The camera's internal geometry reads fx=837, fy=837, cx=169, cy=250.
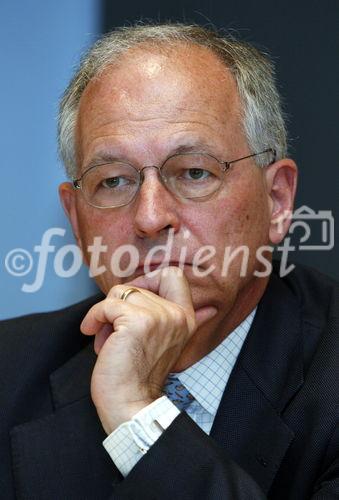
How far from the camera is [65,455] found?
202 centimetres

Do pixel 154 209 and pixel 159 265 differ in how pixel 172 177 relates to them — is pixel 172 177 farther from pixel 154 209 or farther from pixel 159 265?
pixel 159 265

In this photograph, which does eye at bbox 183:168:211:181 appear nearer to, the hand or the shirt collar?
the hand

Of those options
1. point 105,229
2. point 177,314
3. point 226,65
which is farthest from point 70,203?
point 177,314

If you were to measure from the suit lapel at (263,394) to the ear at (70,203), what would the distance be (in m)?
0.58

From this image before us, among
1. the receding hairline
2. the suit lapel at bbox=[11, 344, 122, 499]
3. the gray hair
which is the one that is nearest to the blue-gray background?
the gray hair

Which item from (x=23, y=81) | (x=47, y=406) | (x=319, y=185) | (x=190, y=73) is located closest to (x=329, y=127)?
(x=319, y=185)

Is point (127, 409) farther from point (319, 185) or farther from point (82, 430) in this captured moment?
point (319, 185)

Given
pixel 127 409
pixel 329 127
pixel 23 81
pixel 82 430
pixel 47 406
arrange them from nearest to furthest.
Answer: pixel 127 409
pixel 82 430
pixel 47 406
pixel 329 127
pixel 23 81

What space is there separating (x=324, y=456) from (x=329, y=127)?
1204mm

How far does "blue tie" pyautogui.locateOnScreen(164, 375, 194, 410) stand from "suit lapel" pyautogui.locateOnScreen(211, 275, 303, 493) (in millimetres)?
158

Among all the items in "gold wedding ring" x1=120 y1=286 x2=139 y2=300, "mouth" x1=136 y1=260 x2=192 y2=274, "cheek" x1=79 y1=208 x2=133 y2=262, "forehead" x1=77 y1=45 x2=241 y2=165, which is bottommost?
"gold wedding ring" x1=120 y1=286 x2=139 y2=300

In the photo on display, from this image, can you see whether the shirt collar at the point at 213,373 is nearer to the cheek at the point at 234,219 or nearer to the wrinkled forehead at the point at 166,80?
the cheek at the point at 234,219

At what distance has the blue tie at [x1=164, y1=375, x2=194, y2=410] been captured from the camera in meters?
2.20

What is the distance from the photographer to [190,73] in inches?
84.3
